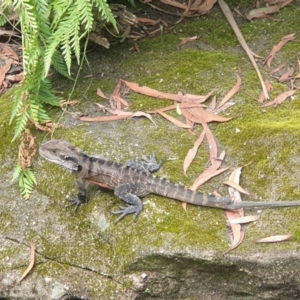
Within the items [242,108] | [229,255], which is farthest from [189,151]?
[229,255]

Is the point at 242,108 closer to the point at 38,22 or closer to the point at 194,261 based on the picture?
the point at 194,261

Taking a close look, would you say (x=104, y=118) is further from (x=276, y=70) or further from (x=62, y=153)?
(x=276, y=70)

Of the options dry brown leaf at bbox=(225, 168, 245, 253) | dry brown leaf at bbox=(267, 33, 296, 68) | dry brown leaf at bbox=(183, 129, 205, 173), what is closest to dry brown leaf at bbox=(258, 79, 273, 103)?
dry brown leaf at bbox=(267, 33, 296, 68)

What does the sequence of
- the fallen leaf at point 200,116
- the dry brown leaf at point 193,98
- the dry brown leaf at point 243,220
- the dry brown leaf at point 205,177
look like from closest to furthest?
the dry brown leaf at point 243,220 < the dry brown leaf at point 205,177 < the fallen leaf at point 200,116 < the dry brown leaf at point 193,98

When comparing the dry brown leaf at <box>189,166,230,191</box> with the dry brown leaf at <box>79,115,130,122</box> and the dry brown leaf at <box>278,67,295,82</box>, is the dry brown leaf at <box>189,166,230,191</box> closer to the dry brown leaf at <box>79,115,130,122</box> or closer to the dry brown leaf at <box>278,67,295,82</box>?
the dry brown leaf at <box>79,115,130,122</box>

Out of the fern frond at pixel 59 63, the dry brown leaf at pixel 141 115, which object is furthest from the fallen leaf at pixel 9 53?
the dry brown leaf at pixel 141 115

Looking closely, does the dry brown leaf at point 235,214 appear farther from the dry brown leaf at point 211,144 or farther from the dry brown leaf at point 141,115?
the dry brown leaf at point 141,115
